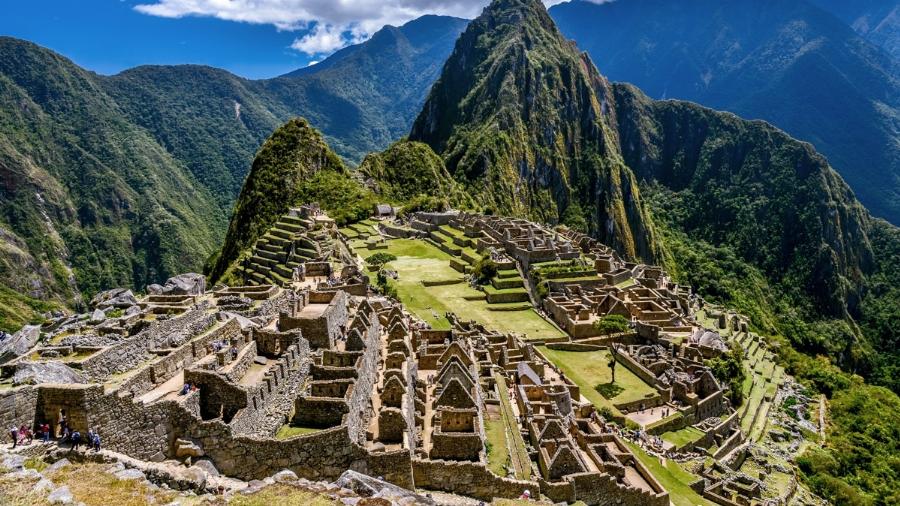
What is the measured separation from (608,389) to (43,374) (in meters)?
33.5

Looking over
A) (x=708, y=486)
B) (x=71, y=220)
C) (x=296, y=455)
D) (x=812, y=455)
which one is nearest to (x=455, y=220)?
Result: (x=812, y=455)

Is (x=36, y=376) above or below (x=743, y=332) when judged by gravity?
above

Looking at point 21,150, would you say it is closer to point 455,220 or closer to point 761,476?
point 455,220

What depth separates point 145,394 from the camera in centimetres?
1636

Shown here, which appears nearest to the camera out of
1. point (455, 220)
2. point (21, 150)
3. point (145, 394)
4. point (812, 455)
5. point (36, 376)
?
point (36, 376)

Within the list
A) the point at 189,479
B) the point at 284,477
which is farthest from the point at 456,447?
the point at 189,479

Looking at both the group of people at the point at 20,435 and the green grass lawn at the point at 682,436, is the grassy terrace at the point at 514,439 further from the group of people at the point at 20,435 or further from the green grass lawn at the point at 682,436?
the group of people at the point at 20,435

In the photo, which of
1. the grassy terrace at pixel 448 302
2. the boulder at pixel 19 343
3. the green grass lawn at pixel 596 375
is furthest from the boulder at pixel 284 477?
the grassy terrace at pixel 448 302

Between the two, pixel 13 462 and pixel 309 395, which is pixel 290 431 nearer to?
pixel 309 395

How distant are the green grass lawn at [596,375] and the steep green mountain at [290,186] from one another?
56.6m

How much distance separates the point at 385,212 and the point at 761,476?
251ft

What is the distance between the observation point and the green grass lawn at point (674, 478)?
91.2 ft

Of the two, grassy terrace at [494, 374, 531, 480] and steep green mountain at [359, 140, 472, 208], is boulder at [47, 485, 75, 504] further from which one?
steep green mountain at [359, 140, 472, 208]

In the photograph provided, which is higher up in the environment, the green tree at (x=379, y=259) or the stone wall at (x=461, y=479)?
the green tree at (x=379, y=259)
